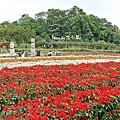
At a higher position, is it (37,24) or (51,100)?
(37,24)

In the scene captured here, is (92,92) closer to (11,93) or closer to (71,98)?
(71,98)

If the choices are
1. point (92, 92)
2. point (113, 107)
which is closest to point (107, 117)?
point (113, 107)

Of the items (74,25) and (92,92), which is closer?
(92,92)

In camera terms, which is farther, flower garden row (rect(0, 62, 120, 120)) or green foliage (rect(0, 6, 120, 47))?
green foliage (rect(0, 6, 120, 47))

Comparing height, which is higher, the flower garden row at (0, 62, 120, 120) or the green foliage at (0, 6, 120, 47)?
the green foliage at (0, 6, 120, 47)

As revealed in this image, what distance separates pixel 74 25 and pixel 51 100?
4622 centimetres

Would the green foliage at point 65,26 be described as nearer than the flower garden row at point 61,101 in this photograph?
No

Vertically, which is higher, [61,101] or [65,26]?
[65,26]

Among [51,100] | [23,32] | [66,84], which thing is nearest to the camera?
[51,100]

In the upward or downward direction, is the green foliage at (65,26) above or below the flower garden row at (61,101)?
above

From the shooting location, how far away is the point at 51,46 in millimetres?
43531

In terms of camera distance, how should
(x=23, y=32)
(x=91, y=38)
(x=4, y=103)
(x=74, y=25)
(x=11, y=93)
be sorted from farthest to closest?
(x=91, y=38) → (x=74, y=25) → (x=23, y=32) → (x=11, y=93) → (x=4, y=103)

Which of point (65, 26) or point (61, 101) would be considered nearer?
point (61, 101)

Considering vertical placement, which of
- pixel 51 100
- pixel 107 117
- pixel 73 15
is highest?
pixel 73 15
